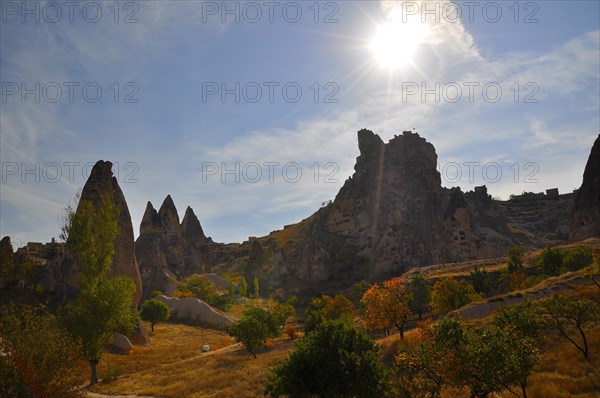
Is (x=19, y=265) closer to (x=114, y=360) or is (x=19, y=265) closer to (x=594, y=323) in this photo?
(x=114, y=360)

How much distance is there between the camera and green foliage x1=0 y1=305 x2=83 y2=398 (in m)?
18.2

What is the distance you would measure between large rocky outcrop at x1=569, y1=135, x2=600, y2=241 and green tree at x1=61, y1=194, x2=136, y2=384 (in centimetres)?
8881

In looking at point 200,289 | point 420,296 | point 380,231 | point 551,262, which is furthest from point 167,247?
point 551,262

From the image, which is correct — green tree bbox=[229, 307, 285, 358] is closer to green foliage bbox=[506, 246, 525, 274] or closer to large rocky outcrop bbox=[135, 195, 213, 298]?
green foliage bbox=[506, 246, 525, 274]

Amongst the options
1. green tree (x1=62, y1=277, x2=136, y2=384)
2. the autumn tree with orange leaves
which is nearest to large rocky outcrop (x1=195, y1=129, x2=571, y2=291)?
the autumn tree with orange leaves

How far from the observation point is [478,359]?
50.3 feet

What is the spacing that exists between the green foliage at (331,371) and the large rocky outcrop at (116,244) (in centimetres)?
4885

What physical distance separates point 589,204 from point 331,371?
3464 inches

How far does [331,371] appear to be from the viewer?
726 inches

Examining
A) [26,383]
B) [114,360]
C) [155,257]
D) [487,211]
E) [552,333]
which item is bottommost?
[114,360]

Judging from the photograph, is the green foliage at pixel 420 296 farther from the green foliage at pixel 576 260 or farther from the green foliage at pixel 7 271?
the green foliage at pixel 7 271

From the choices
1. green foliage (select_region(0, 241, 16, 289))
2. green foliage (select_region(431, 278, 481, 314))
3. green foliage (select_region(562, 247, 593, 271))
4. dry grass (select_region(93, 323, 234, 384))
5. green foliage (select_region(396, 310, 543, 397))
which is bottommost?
dry grass (select_region(93, 323, 234, 384))

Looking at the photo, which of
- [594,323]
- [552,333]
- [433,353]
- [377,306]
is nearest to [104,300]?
[377,306]

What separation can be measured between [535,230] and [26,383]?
150277 mm
